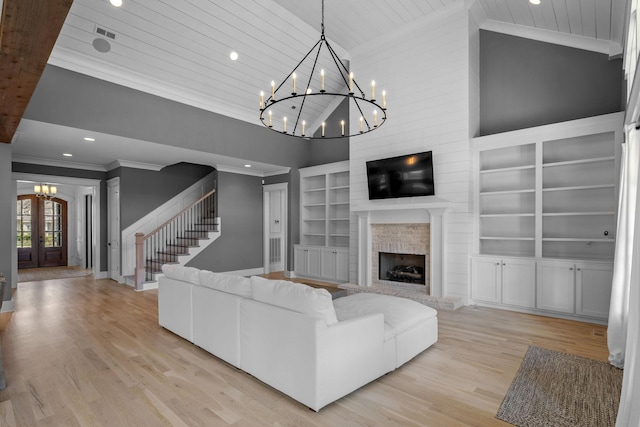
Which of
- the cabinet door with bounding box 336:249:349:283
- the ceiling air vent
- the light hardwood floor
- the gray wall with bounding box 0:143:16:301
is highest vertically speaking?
the ceiling air vent

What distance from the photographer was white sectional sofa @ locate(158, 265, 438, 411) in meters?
2.36

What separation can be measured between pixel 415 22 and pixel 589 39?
2463mm

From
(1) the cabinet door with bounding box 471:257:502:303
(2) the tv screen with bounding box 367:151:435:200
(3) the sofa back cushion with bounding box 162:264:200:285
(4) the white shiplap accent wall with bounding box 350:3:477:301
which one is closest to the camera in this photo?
(3) the sofa back cushion with bounding box 162:264:200:285

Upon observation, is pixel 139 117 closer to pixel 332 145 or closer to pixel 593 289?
pixel 332 145

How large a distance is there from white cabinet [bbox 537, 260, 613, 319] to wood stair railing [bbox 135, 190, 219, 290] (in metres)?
6.34

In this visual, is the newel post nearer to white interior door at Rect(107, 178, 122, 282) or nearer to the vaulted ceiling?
white interior door at Rect(107, 178, 122, 282)

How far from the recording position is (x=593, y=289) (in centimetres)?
432

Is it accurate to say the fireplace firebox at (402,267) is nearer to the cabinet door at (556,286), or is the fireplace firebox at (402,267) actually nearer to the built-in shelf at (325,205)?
the built-in shelf at (325,205)

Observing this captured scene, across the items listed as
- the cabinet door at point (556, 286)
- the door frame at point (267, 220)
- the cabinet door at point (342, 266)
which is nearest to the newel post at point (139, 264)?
the door frame at point (267, 220)

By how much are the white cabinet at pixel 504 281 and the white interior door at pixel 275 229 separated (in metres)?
4.44

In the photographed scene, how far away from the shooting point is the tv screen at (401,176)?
5.52 m

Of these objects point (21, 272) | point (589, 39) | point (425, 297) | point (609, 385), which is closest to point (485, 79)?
point (589, 39)

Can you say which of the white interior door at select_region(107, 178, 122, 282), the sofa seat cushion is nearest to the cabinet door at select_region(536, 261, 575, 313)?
the sofa seat cushion

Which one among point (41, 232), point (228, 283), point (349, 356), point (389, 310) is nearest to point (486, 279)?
point (389, 310)
